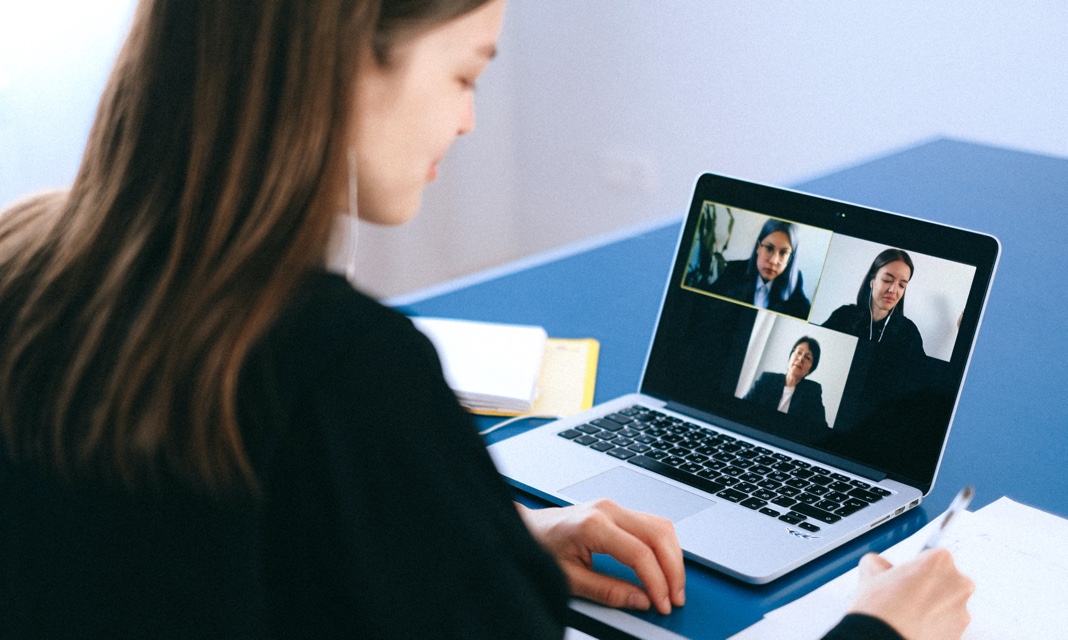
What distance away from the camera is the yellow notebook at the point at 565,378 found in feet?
3.85

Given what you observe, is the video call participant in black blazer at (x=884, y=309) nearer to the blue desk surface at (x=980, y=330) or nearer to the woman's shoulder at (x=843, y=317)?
the woman's shoulder at (x=843, y=317)

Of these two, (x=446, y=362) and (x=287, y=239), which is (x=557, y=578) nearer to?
(x=287, y=239)

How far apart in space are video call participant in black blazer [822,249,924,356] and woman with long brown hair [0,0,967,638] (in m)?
0.46

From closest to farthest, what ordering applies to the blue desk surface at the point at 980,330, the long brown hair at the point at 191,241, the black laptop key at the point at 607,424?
the long brown hair at the point at 191,241, the blue desk surface at the point at 980,330, the black laptop key at the point at 607,424

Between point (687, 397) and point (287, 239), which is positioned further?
point (687, 397)

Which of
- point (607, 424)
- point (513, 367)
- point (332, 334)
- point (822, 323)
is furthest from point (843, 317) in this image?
point (332, 334)

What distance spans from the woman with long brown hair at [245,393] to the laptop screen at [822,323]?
1.42 ft

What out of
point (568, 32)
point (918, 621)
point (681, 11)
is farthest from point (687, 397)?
point (568, 32)

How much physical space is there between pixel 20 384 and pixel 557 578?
1.13 feet

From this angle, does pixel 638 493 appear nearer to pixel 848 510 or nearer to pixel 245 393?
pixel 848 510

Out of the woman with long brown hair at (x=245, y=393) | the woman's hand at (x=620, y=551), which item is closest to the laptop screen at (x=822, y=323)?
the woman's hand at (x=620, y=551)

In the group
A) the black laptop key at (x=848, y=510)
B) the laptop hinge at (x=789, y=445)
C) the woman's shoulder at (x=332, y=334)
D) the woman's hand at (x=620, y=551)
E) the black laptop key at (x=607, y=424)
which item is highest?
the woman's shoulder at (x=332, y=334)

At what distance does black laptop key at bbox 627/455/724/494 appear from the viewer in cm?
97

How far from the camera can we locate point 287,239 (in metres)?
0.62
